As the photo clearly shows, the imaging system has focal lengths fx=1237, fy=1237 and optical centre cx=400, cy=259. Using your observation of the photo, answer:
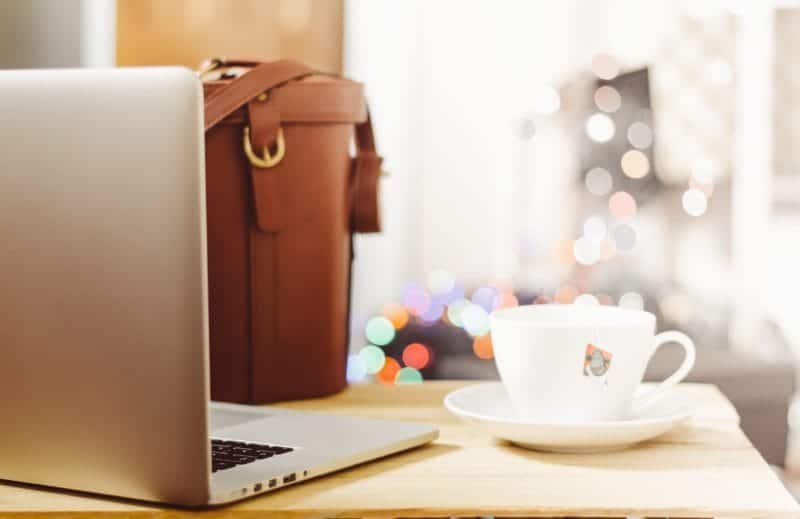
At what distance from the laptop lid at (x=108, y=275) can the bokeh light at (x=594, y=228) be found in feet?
9.66

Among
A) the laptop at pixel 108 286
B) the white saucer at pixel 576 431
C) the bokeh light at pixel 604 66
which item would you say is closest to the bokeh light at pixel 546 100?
the bokeh light at pixel 604 66

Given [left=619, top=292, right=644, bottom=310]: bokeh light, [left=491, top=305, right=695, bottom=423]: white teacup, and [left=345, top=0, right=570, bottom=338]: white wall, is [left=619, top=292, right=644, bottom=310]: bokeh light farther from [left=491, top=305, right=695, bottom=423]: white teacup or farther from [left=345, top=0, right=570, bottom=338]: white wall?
[left=491, top=305, right=695, bottom=423]: white teacup

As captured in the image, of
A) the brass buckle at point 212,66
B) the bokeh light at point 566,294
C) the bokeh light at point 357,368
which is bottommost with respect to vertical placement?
the bokeh light at point 357,368

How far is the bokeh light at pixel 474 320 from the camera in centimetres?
252

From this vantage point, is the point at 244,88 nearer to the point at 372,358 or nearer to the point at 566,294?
the point at 372,358

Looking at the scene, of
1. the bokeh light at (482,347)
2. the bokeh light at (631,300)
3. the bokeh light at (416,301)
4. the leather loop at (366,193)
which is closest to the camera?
the leather loop at (366,193)

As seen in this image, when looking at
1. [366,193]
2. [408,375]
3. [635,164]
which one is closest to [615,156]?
[635,164]

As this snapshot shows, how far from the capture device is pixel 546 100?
3.64 metres

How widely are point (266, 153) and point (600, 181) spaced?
8.55ft

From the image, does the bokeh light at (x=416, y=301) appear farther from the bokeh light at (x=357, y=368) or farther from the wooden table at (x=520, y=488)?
the wooden table at (x=520, y=488)

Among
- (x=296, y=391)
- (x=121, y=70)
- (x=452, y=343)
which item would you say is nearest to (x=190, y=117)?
(x=121, y=70)

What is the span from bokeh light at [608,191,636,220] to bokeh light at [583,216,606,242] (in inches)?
1.9

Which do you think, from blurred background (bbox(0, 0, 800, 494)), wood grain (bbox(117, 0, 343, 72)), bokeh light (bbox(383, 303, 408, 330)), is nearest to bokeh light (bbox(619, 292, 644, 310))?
blurred background (bbox(0, 0, 800, 494))

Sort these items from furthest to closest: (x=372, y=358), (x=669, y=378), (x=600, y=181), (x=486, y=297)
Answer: (x=600, y=181), (x=486, y=297), (x=372, y=358), (x=669, y=378)
